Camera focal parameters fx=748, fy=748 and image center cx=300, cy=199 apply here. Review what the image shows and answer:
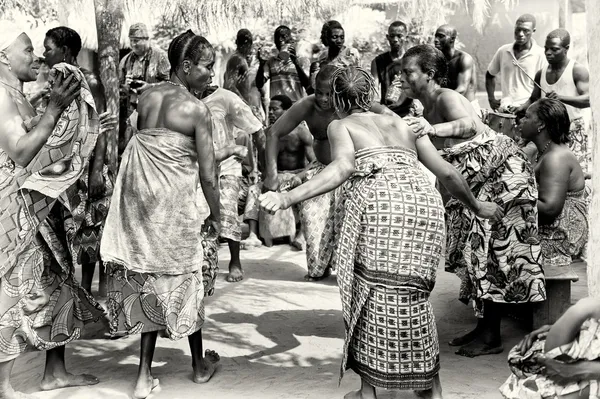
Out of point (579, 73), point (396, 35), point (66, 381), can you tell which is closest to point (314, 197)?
point (66, 381)

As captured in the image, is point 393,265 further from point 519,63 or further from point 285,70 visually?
point 285,70

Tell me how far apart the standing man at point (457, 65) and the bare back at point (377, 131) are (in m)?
3.77

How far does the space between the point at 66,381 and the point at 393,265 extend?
2161 millimetres

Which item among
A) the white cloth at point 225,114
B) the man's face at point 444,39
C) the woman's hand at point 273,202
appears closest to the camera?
the woman's hand at point 273,202

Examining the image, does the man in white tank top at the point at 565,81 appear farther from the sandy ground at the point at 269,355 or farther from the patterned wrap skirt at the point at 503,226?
the patterned wrap skirt at the point at 503,226

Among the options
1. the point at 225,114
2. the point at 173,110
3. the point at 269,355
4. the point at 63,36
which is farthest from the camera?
the point at 225,114

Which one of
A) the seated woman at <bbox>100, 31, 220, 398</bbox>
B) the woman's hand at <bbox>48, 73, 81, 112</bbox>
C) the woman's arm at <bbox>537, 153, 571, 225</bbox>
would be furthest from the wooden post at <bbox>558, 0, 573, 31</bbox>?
the woman's hand at <bbox>48, 73, 81, 112</bbox>

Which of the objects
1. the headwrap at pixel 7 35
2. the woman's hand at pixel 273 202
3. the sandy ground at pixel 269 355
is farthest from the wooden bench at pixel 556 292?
the headwrap at pixel 7 35

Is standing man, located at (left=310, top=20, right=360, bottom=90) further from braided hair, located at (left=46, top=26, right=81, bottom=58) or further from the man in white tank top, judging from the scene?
braided hair, located at (left=46, top=26, right=81, bottom=58)

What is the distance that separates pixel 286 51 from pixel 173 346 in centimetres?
539

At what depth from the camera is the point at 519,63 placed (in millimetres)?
8711

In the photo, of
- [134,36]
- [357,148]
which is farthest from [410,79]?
[134,36]

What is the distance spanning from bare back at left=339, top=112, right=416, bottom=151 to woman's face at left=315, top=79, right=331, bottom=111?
5.14 ft

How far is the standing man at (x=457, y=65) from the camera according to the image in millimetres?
7812
